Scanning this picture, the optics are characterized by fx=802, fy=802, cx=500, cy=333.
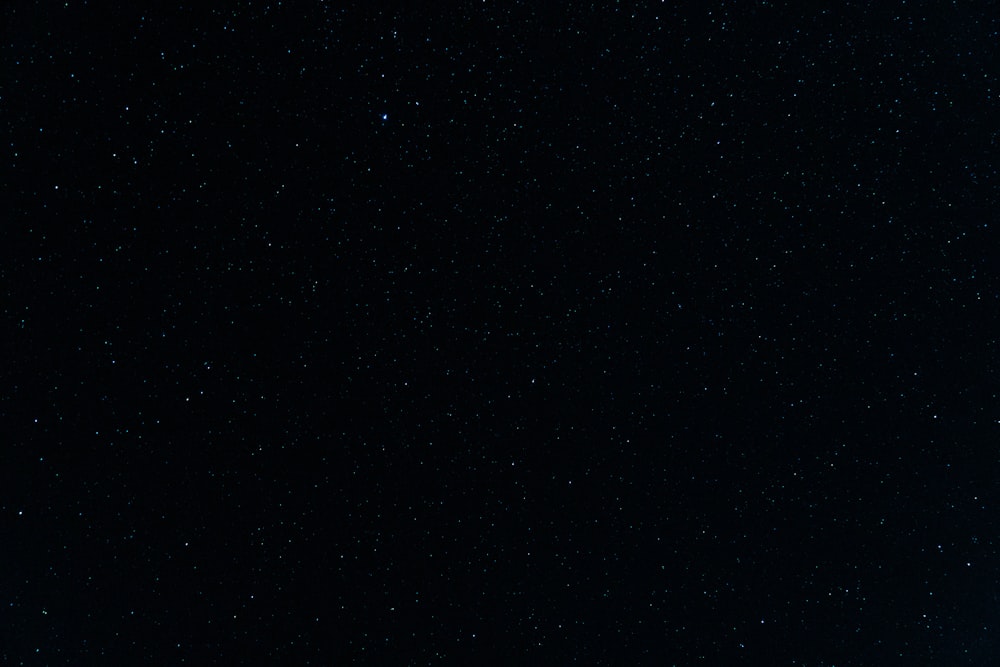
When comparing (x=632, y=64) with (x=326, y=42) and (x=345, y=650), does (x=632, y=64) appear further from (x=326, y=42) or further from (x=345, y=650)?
(x=345, y=650)

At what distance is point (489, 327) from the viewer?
0.43 metres

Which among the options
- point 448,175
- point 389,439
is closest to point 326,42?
point 448,175

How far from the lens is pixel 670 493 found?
45 cm

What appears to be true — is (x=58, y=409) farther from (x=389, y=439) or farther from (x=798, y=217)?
(x=798, y=217)

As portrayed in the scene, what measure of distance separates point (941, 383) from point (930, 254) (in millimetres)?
74

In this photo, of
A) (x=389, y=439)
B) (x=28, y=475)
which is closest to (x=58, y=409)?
(x=28, y=475)

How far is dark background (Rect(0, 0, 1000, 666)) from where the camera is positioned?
0.41m

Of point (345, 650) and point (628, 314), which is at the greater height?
point (628, 314)

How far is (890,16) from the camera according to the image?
42cm

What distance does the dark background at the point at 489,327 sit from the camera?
408 millimetres

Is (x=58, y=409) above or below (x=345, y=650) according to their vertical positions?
above

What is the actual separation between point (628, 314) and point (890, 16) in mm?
209

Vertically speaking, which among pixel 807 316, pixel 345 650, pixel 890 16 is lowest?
pixel 345 650

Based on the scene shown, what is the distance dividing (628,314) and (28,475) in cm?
34
